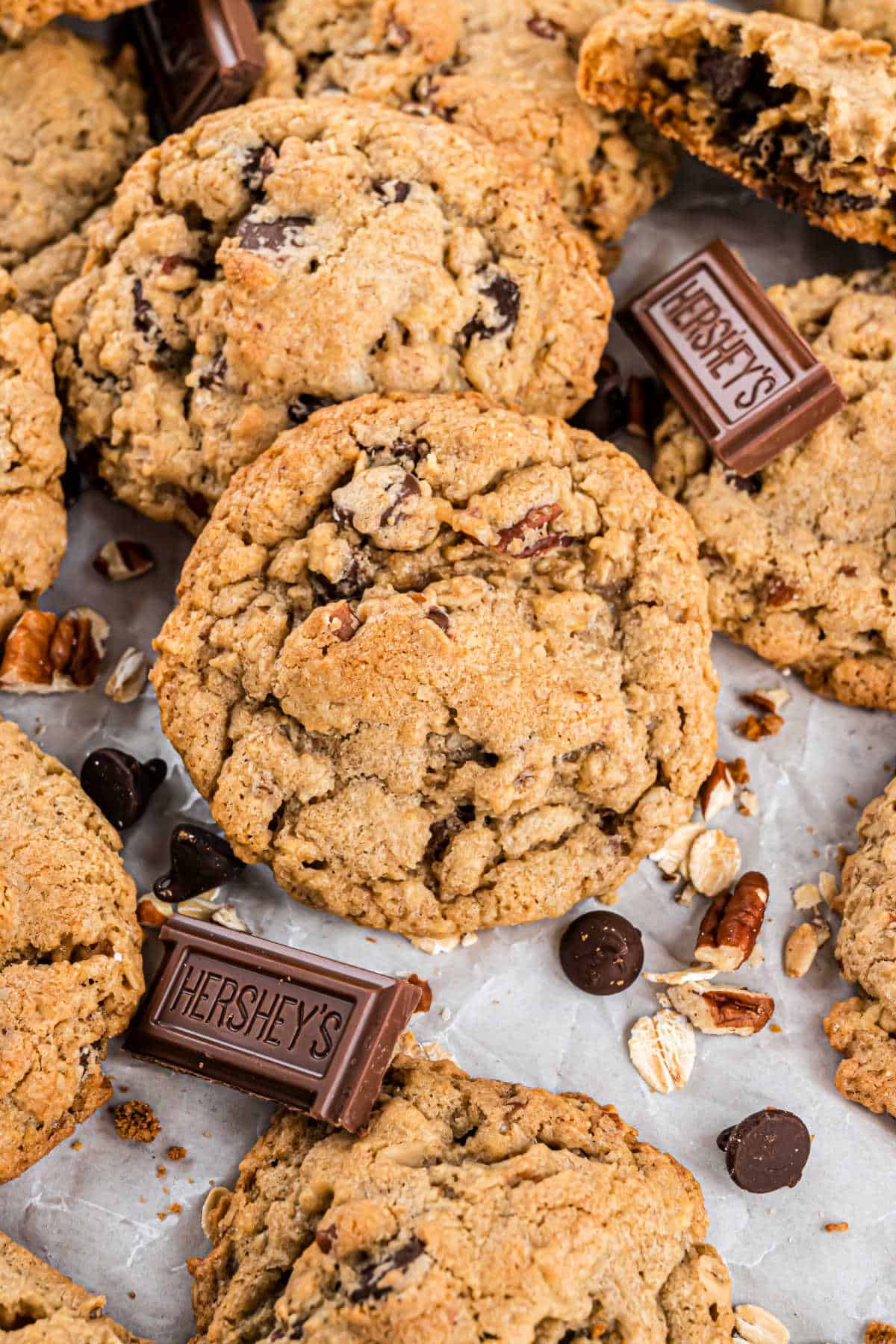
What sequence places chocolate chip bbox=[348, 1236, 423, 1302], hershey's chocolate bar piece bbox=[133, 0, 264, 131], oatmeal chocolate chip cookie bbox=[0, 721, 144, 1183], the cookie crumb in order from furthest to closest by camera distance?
hershey's chocolate bar piece bbox=[133, 0, 264, 131], the cookie crumb, oatmeal chocolate chip cookie bbox=[0, 721, 144, 1183], chocolate chip bbox=[348, 1236, 423, 1302]

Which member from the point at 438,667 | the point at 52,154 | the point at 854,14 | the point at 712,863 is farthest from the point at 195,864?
the point at 854,14

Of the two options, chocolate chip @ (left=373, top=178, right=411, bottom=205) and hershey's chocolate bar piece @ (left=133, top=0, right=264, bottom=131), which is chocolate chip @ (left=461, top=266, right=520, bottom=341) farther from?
hershey's chocolate bar piece @ (left=133, top=0, right=264, bottom=131)

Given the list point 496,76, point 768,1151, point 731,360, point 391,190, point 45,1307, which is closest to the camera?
point 45,1307

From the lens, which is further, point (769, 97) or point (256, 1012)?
point (769, 97)

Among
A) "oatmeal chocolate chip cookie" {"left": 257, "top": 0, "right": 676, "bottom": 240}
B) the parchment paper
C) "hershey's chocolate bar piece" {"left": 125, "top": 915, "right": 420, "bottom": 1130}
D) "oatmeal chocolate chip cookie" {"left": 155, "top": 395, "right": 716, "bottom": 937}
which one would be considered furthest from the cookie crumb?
"oatmeal chocolate chip cookie" {"left": 257, "top": 0, "right": 676, "bottom": 240}

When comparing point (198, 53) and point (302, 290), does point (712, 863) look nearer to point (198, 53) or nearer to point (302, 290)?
point (302, 290)

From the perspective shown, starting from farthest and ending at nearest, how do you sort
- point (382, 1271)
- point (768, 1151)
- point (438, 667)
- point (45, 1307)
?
point (768, 1151)
point (438, 667)
point (45, 1307)
point (382, 1271)

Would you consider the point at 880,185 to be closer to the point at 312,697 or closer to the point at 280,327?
the point at 280,327

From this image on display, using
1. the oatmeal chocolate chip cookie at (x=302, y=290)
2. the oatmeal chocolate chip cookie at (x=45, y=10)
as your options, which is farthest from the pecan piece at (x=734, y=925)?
the oatmeal chocolate chip cookie at (x=45, y=10)
